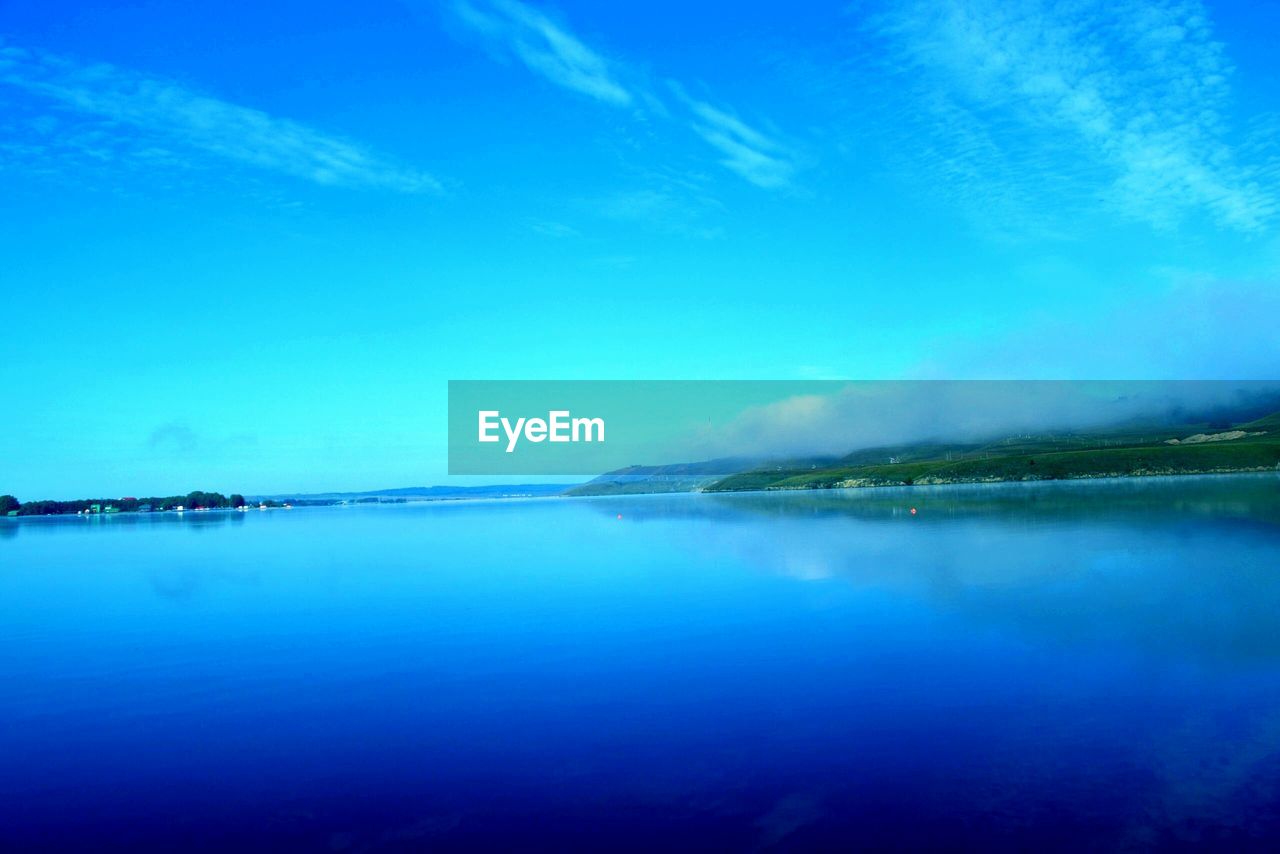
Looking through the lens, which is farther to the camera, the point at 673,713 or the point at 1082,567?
the point at 1082,567

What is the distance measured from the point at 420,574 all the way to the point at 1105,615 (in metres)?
28.9

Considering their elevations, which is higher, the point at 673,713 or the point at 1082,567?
the point at 1082,567

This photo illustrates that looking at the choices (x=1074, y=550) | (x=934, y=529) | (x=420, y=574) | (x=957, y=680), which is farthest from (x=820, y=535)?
(x=957, y=680)

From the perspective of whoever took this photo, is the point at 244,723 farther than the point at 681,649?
No

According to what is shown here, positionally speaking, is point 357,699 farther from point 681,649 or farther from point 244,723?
point 681,649

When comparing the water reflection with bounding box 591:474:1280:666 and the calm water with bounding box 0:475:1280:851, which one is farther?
Result: the water reflection with bounding box 591:474:1280:666

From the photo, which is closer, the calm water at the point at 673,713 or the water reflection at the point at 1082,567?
the calm water at the point at 673,713

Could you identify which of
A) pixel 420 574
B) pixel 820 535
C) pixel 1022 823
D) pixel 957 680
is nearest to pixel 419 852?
pixel 1022 823

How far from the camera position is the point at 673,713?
47.5 ft

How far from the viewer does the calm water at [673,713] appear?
9906mm

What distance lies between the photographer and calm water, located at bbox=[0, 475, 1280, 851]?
9.91 metres

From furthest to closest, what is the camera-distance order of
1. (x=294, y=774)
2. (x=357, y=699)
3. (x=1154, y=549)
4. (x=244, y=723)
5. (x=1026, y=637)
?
(x=1154, y=549)
(x=1026, y=637)
(x=357, y=699)
(x=244, y=723)
(x=294, y=774)

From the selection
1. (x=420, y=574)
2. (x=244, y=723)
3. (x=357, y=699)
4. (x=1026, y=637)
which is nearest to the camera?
(x=244, y=723)

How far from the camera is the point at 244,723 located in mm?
15008
